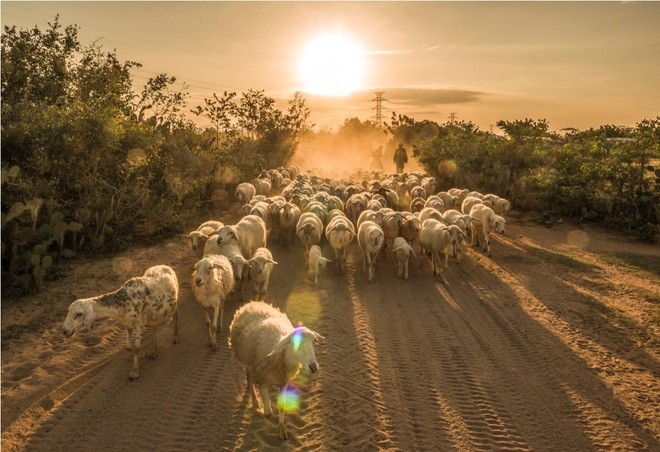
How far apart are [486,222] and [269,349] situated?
36.5 ft

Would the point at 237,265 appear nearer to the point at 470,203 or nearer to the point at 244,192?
the point at 244,192

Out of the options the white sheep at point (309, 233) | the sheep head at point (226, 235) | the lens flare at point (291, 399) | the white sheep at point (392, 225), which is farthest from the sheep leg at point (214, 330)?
the white sheep at point (392, 225)

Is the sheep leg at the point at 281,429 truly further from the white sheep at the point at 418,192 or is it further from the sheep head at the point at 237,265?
the white sheep at the point at 418,192

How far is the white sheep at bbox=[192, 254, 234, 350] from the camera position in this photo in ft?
25.8

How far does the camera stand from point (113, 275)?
36.7 feet

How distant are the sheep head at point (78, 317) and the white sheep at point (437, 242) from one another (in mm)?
8650

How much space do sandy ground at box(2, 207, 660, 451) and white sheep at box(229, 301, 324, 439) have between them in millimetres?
483

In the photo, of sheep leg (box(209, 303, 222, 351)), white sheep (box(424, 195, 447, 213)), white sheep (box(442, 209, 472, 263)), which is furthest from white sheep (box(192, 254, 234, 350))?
white sheep (box(424, 195, 447, 213))

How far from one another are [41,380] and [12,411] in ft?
2.43

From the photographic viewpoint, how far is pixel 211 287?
8172 millimetres

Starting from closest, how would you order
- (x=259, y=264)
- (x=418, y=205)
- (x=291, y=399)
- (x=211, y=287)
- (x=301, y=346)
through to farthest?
(x=301, y=346) < (x=291, y=399) < (x=211, y=287) < (x=259, y=264) < (x=418, y=205)

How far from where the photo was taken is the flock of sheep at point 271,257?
616cm

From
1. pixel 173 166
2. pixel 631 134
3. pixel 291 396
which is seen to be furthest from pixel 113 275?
pixel 631 134

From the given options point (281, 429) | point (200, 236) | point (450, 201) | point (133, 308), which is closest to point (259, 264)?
point (200, 236)
